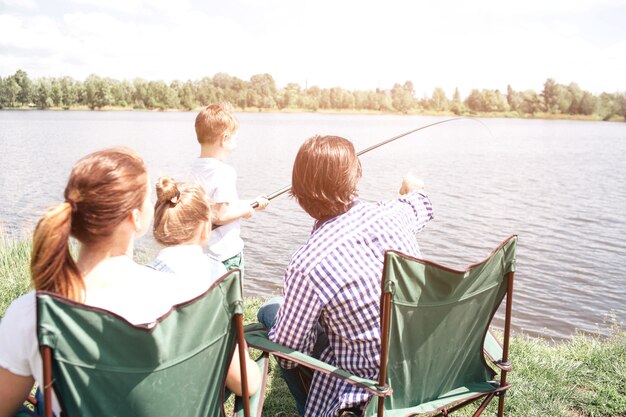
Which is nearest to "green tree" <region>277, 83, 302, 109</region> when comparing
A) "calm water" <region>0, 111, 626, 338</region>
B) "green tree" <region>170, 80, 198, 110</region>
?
"green tree" <region>170, 80, 198, 110</region>

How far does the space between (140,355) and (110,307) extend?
0.61ft

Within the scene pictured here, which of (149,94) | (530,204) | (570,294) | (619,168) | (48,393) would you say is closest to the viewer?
(48,393)

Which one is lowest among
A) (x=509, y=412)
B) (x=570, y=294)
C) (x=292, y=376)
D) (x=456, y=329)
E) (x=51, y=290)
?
(x=570, y=294)

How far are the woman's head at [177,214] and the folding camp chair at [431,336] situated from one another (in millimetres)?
487

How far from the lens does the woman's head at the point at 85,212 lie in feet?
4.95

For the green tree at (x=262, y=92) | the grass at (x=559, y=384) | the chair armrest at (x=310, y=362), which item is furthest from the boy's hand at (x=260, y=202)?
the green tree at (x=262, y=92)

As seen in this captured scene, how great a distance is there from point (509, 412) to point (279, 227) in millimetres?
7927

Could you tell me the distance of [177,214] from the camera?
2420 millimetres

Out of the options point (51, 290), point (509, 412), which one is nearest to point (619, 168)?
point (509, 412)

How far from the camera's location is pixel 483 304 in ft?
7.31

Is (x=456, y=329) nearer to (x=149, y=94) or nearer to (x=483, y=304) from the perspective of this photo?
(x=483, y=304)

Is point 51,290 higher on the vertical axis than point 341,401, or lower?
higher

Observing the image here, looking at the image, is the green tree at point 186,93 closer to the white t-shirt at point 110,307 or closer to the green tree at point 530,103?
the green tree at point 530,103

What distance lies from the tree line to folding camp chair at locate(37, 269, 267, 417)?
62461 mm
